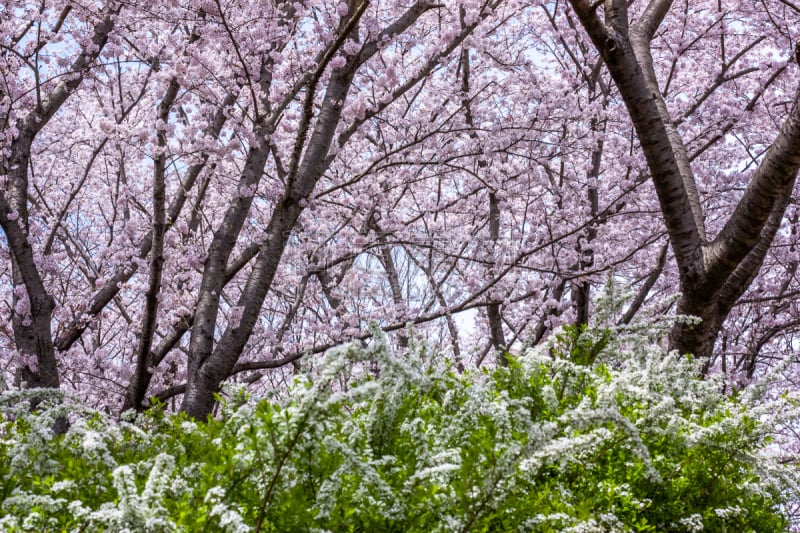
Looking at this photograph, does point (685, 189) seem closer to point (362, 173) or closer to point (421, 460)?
point (362, 173)

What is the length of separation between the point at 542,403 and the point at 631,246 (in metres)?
8.58

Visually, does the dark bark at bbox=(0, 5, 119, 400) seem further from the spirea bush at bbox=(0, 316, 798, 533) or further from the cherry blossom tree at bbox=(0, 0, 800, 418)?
the spirea bush at bbox=(0, 316, 798, 533)

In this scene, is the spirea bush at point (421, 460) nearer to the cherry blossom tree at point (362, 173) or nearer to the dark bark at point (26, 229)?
the cherry blossom tree at point (362, 173)

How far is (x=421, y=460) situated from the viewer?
2.32 metres

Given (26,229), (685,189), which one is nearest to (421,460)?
(685,189)

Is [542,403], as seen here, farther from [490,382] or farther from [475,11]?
[475,11]

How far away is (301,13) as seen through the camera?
6.85 m

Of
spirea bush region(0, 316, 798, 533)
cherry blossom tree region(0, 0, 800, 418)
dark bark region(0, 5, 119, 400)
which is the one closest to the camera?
spirea bush region(0, 316, 798, 533)

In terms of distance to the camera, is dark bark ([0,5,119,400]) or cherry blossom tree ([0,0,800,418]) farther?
dark bark ([0,5,119,400])

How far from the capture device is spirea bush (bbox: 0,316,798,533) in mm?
1935

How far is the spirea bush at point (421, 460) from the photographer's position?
6.35 ft

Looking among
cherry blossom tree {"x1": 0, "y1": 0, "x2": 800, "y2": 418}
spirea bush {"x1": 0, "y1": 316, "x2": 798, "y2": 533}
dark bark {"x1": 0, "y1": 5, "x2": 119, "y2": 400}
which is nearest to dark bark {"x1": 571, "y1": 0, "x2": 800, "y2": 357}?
cherry blossom tree {"x1": 0, "y1": 0, "x2": 800, "y2": 418}

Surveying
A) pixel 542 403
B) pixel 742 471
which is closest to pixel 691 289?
pixel 742 471

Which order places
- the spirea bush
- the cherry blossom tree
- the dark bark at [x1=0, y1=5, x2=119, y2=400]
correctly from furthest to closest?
the dark bark at [x1=0, y1=5, x2=119, y2=400], the cherry blossom tree, the spirea bush
